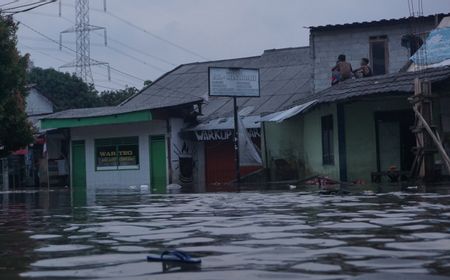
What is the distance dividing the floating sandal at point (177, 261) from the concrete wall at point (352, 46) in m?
22.6

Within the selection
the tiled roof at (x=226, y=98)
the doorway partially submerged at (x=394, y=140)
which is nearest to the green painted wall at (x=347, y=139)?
the doorway partially submerged at (x=394, y=140)

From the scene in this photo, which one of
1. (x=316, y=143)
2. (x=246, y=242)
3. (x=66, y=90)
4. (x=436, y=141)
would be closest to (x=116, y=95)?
(x=66, y=90)

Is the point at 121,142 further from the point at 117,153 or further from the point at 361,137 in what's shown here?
the point at 361,137

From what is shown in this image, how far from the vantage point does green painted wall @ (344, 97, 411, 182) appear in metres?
20.3

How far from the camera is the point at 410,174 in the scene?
55.6ft

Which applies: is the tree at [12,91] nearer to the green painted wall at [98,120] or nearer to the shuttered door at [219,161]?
the green painted wall at [98,120]

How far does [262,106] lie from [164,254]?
81.8ft

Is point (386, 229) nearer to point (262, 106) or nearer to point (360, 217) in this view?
point (360, 217)

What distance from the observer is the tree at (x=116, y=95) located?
57.2 meters

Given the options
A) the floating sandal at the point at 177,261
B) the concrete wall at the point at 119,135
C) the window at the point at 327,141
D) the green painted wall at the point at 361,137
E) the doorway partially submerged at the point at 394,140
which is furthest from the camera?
the concrete wall at the point at 119,135

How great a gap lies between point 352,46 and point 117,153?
39.1ft

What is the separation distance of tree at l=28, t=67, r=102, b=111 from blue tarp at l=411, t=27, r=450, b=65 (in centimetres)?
3777

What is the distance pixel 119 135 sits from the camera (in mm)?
31594

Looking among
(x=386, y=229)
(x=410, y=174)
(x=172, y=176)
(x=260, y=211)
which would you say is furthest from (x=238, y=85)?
(x=386, y=229)
